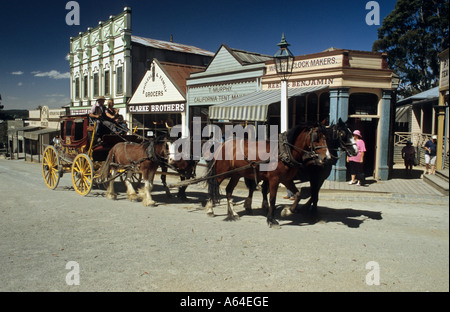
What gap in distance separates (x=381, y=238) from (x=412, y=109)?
24.0 meters

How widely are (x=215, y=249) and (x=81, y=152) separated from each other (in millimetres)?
7398

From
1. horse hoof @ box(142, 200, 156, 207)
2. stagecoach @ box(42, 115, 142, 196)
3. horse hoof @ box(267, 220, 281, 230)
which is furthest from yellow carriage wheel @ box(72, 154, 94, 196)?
horse hoof @ box(267, 220, 281, 230)

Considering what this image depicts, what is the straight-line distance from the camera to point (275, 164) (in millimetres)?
7477

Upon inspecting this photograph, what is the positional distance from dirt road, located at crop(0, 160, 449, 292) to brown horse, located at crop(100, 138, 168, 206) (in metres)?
0.74

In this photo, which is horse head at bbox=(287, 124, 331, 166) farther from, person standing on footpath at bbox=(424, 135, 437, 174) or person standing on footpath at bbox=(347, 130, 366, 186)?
person standing on footpath at bbox=(424, 135, 437, 174)

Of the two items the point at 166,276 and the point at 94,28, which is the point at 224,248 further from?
the point at 94,28

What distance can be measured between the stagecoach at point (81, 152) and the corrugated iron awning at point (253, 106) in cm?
374

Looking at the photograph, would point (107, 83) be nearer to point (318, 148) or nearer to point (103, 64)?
point (103, 64)

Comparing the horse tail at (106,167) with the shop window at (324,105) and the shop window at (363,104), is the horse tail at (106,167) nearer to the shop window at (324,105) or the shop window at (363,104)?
the shop window at (324,105)

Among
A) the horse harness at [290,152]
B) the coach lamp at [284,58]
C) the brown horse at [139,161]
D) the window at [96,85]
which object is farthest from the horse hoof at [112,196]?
the window at [96,85]

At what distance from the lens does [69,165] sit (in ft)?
40.2

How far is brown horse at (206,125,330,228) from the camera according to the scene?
290 inches

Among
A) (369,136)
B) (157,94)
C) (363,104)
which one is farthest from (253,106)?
(157,94)

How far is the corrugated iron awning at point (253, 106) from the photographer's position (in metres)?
12.4
